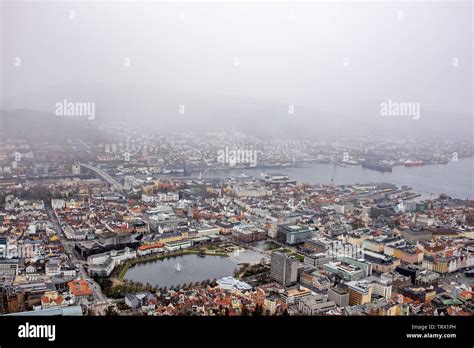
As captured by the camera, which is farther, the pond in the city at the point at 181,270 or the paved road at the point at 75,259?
the pond in the city at the point at 181,270

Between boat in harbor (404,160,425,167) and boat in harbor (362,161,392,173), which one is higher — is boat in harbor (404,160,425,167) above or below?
above

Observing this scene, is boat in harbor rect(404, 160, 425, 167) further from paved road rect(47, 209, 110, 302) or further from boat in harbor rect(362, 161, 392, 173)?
paved road rect(47, 209, 110, 302)

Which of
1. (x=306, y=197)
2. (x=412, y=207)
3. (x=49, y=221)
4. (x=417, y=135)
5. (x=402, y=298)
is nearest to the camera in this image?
(x=402, y=298)

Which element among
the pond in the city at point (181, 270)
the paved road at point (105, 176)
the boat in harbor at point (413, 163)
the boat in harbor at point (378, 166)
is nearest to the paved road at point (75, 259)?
the pond in the city at point (181, 270)

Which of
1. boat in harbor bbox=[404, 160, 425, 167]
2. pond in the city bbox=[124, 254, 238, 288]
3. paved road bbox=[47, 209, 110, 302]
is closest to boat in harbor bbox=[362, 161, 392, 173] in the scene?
boat in harbor bbox=[404, 160, 425, 167]

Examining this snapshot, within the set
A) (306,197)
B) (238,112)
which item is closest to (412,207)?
(306,197)

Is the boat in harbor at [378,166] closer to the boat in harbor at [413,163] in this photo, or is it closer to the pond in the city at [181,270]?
the boat in harbor at [413,163]

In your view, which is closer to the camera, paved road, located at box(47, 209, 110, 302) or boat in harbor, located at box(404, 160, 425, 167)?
paved road, located at box(47, 209, 110, 302)
